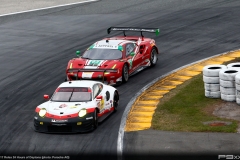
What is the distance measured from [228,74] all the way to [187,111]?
6.53 feet

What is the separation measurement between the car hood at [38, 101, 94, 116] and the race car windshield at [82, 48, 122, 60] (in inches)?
226

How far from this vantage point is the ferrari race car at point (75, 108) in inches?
850

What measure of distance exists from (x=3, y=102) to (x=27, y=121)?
2.62 m

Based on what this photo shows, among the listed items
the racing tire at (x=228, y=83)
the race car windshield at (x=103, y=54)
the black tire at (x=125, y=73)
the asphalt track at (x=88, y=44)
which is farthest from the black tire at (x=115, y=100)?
the racing tire at (x=228, y=83)

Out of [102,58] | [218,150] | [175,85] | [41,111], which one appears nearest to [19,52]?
[102,58]

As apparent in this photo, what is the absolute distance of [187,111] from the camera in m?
23.9

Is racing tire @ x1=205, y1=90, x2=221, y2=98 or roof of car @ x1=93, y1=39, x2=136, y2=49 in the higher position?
roof of car @ x1=93, y1=39, x2=136, y2=49

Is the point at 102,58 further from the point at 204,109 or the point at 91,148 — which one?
the point at 91,148

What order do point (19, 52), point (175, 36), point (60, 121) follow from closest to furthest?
point (60, 121)
point (19, 52)
point (175, 36)

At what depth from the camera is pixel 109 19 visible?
39.4 metres

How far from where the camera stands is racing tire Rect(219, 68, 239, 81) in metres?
24.2

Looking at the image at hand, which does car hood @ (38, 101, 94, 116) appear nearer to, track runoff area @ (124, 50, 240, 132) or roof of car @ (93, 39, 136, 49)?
track runoff area @ (124, 50, 240, 132)

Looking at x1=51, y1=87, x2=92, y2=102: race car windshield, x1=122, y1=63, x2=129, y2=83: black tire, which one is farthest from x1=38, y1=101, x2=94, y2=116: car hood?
x1=122, y1=63, x2=129, y2=83: black tire

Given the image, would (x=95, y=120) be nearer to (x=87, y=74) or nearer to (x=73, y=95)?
(x=73, y=95)
